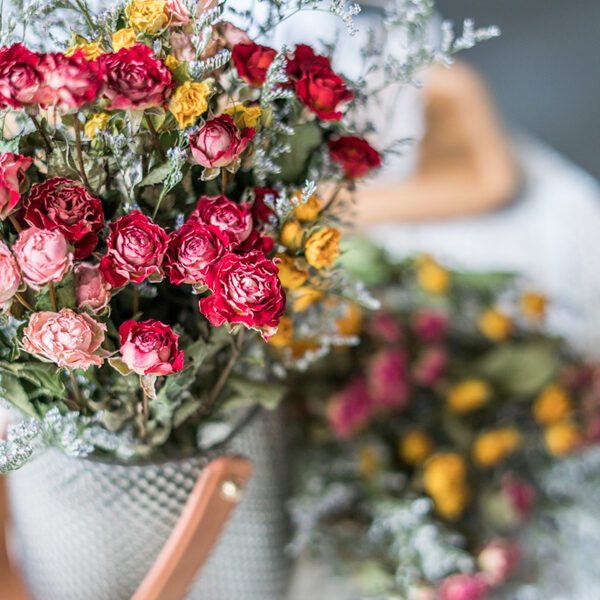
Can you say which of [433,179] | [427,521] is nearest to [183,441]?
[427,521]

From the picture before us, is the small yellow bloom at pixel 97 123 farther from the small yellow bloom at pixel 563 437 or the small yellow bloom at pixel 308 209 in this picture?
the small yellow bloom at pixel 563 437

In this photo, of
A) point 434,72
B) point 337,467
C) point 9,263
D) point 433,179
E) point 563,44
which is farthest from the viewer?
point 563,44

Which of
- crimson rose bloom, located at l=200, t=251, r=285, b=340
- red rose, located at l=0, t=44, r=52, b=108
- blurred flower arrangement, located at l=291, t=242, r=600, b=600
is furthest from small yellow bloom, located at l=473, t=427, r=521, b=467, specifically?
red rose, located at l=0, t=44, r=52, b=108

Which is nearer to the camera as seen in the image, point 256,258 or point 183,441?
point 256,258

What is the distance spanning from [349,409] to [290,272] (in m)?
0.34

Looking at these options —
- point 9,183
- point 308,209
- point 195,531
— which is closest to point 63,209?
point 9,183

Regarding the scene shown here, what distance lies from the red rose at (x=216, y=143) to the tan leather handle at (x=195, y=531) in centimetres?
22

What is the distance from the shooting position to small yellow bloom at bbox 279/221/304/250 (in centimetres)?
36

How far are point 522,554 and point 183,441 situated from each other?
0.40 meters

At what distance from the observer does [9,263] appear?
30cm

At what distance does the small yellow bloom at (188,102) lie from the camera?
0.31 meters

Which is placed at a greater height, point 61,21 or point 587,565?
point 61,21

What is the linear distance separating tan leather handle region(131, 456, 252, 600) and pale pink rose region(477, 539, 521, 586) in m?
0.28

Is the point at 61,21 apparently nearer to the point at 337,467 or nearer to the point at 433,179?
the point at 337,467
